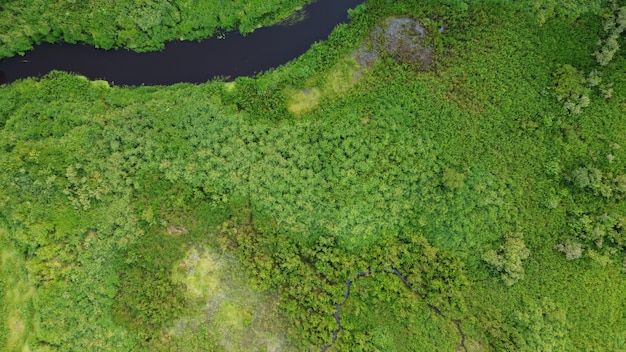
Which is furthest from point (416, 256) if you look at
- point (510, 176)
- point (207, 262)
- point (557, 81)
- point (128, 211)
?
point (128, 211)

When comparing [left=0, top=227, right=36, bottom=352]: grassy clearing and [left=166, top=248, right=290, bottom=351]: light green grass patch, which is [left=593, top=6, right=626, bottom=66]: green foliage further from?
[left=0, top=227, right=36, bottom=352]: grassy clearing

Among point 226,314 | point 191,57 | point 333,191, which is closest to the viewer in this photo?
point 226,314

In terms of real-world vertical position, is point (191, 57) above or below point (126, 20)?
below

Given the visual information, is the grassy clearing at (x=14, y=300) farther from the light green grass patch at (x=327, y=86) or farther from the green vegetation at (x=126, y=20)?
the light green grass patch at (x=327, y=86)

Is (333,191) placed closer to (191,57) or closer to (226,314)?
(226,314)

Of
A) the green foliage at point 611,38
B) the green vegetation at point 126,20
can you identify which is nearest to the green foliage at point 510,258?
the green foliage at point 611,38

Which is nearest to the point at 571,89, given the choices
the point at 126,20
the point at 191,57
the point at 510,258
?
the point at 510,258

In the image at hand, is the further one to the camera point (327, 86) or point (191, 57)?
point (191, 57)

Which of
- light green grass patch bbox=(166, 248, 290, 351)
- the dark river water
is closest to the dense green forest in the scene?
light green grass patch bbox=(166, 248, 290, 351)
